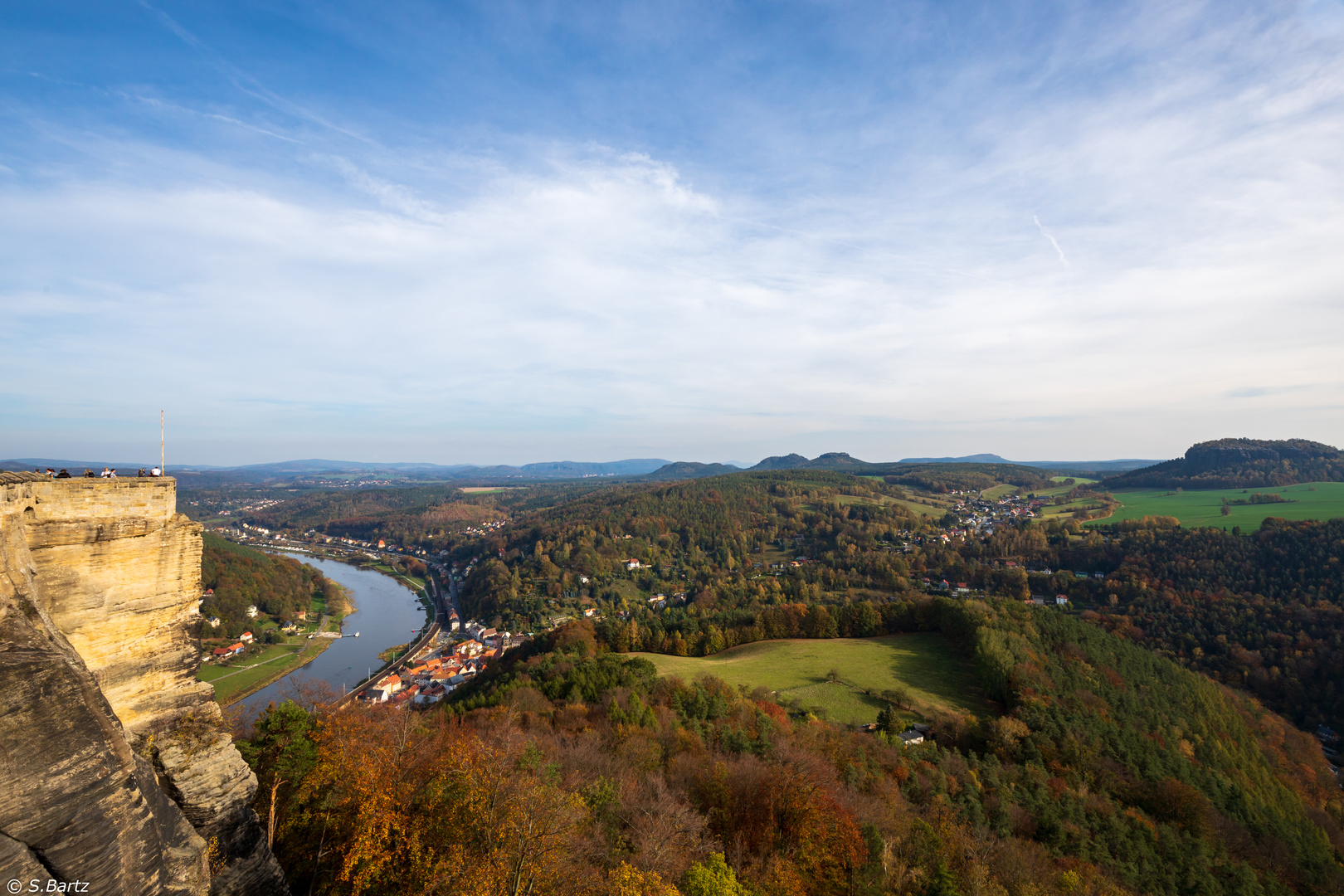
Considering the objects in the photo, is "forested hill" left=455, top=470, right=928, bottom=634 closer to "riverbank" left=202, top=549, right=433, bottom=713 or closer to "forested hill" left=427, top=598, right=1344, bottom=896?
"riverbank" left=202, top=549, right=433, bottom=713

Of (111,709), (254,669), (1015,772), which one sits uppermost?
(111,709)

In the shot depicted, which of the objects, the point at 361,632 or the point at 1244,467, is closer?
the point at 361,632

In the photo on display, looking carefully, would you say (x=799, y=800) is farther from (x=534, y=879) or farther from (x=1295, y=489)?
(x=1295, y=489)

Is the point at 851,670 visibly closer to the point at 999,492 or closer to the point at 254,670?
the point at 254,670

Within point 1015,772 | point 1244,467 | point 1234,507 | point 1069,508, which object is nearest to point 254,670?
point 1015,772

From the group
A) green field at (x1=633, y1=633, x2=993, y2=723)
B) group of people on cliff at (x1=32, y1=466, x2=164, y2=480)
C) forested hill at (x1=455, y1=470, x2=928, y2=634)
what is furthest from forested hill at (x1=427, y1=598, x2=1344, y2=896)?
forested hill at (x1=455, y1=470, x2=928, y2=634)

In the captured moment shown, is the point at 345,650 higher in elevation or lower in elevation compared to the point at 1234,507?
lower
